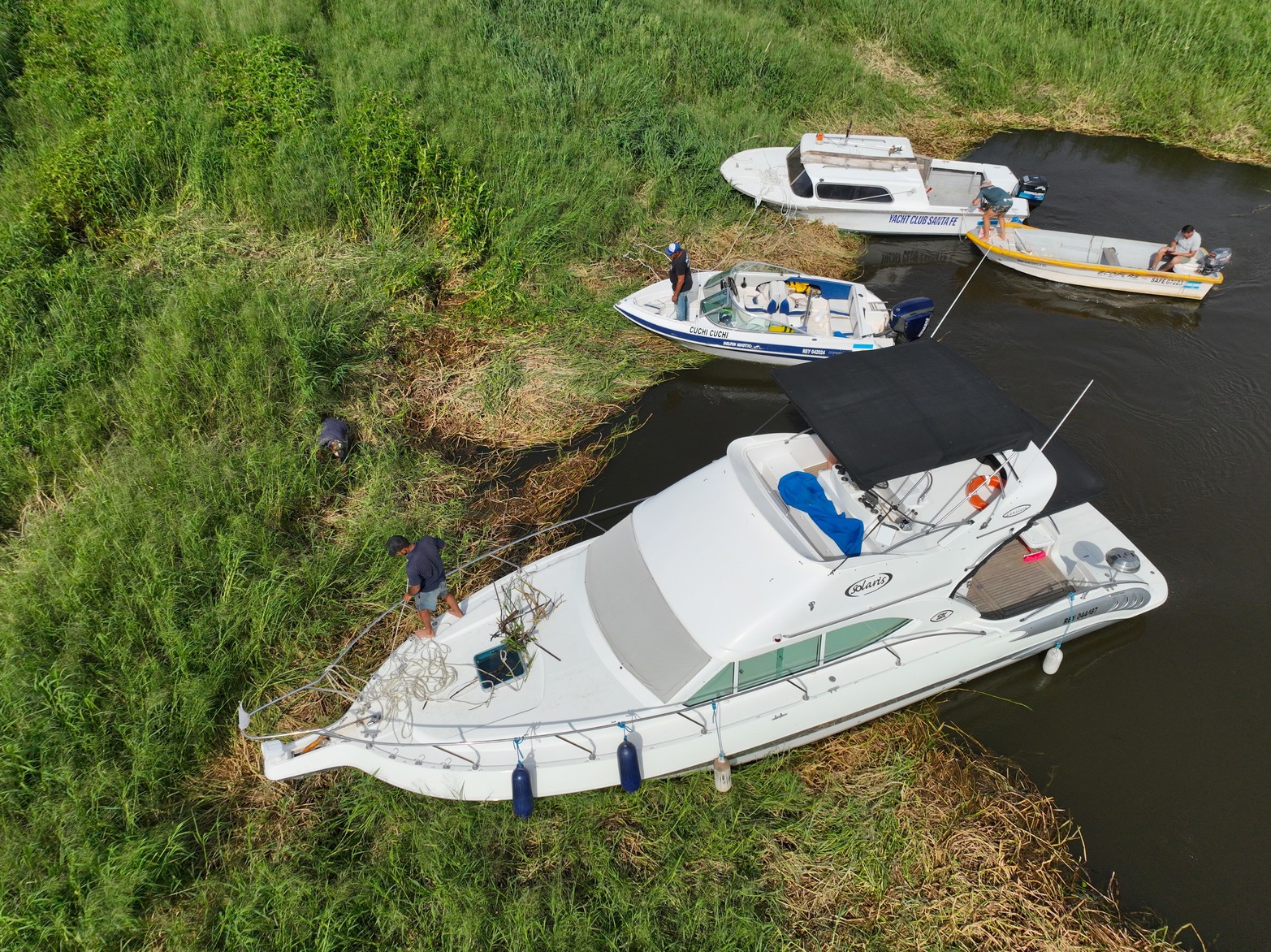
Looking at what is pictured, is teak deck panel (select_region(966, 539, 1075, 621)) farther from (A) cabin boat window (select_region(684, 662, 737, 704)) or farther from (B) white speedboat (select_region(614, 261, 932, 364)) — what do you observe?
(B) white speedboat (select_region(614, 261, 932, 364))

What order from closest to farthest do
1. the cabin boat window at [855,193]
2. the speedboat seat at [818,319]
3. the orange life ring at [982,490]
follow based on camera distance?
the orange life ring at [982,490] → the speedboat seat at [818,319] → the cabin boat window at [855,193]

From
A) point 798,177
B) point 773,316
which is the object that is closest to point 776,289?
point 773,316

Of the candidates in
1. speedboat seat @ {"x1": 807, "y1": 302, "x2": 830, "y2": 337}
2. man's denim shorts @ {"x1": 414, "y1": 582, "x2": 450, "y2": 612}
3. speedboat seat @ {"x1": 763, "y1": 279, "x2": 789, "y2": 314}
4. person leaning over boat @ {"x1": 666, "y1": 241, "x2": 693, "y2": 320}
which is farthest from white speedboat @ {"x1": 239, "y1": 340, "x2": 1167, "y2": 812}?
speedboat seat @ {"x1": 763, "y1": 279, "x2": 789, "y2": 314}

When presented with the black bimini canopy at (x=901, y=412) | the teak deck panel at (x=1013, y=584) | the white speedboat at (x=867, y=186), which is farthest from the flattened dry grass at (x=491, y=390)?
the white speedboat at (x=867, y=186)

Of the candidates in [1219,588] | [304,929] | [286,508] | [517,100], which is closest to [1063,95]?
[517,100]

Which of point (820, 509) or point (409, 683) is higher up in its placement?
point (820, 509)

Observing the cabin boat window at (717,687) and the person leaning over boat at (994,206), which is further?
the person leaning over boat at (994,206)

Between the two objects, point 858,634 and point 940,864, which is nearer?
point 940,864

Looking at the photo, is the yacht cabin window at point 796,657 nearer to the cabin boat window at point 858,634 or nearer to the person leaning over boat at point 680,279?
the cabin boat window at point 858,634

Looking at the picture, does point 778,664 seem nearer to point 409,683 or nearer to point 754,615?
point 754,615
